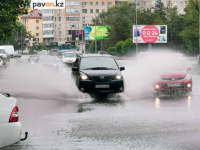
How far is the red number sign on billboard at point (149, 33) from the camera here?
83688 mm

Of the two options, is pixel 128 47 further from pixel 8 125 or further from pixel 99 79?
pixel 8 125

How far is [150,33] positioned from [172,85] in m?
67.2

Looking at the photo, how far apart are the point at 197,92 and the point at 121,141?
34.4 feet

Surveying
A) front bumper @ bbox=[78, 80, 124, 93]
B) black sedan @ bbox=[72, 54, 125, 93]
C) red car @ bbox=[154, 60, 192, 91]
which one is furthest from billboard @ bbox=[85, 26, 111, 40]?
front bumper @ bbox=[78, 80, 124, 93]

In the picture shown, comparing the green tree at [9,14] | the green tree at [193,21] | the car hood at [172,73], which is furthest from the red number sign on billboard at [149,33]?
the car hood at [172,73]

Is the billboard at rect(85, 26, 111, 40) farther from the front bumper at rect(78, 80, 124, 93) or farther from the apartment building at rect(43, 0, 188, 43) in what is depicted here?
the front bumper at rect(78, 80, 124, 93)

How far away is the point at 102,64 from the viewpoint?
57.6 ft

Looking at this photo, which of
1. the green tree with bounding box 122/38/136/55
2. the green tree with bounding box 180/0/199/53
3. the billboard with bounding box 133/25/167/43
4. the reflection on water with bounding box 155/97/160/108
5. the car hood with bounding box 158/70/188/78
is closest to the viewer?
the reflection on water with bounding box 155/97/160/108

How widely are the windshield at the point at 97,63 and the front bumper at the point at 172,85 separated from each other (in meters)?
1.70

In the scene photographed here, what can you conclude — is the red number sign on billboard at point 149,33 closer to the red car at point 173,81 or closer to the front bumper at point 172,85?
the red car at point 173,81

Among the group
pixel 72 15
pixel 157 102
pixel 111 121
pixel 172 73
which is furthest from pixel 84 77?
pixel 72 15

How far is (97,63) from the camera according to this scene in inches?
693

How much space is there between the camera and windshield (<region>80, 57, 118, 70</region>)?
57.0 ft

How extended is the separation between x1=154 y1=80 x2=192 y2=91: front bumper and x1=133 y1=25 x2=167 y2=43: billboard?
6516 cm
